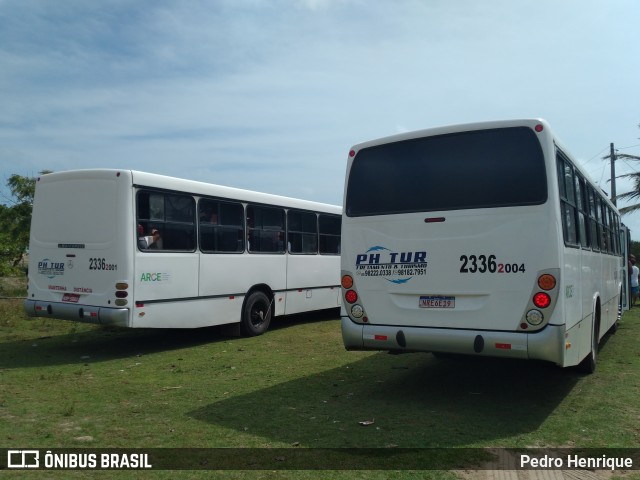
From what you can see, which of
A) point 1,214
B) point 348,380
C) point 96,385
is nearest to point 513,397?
point 348,380

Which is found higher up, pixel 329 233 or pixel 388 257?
pixel 329 233

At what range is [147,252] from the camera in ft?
31.7

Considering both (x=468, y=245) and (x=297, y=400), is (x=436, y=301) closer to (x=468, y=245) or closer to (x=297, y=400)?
(x=468, y=245)

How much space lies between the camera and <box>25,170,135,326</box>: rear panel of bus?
9336 millimetres

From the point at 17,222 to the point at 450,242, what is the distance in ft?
71.6

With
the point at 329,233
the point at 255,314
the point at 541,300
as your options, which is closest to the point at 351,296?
the point at 541,300

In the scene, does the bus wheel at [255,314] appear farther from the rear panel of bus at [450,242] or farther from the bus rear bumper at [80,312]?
the rear panel of bus at [450,242]

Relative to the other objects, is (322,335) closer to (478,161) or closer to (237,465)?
(478,161)

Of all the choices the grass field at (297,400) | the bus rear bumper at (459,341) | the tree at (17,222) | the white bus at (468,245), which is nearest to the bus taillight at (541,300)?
the white bus at (468,245)

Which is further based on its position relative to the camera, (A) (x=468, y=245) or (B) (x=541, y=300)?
(A) (x=468, y=245)

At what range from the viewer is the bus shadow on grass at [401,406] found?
557cm

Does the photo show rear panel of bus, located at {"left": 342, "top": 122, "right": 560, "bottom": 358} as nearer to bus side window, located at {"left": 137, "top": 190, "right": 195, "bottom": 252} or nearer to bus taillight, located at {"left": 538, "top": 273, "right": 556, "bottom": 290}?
bus taillight, located at {"left": 538, "top": 273, "right": 556, "bottom": 290}

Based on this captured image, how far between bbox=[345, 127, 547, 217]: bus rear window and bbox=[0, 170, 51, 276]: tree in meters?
19.6

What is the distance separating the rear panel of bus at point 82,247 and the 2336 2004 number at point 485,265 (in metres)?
5.50
